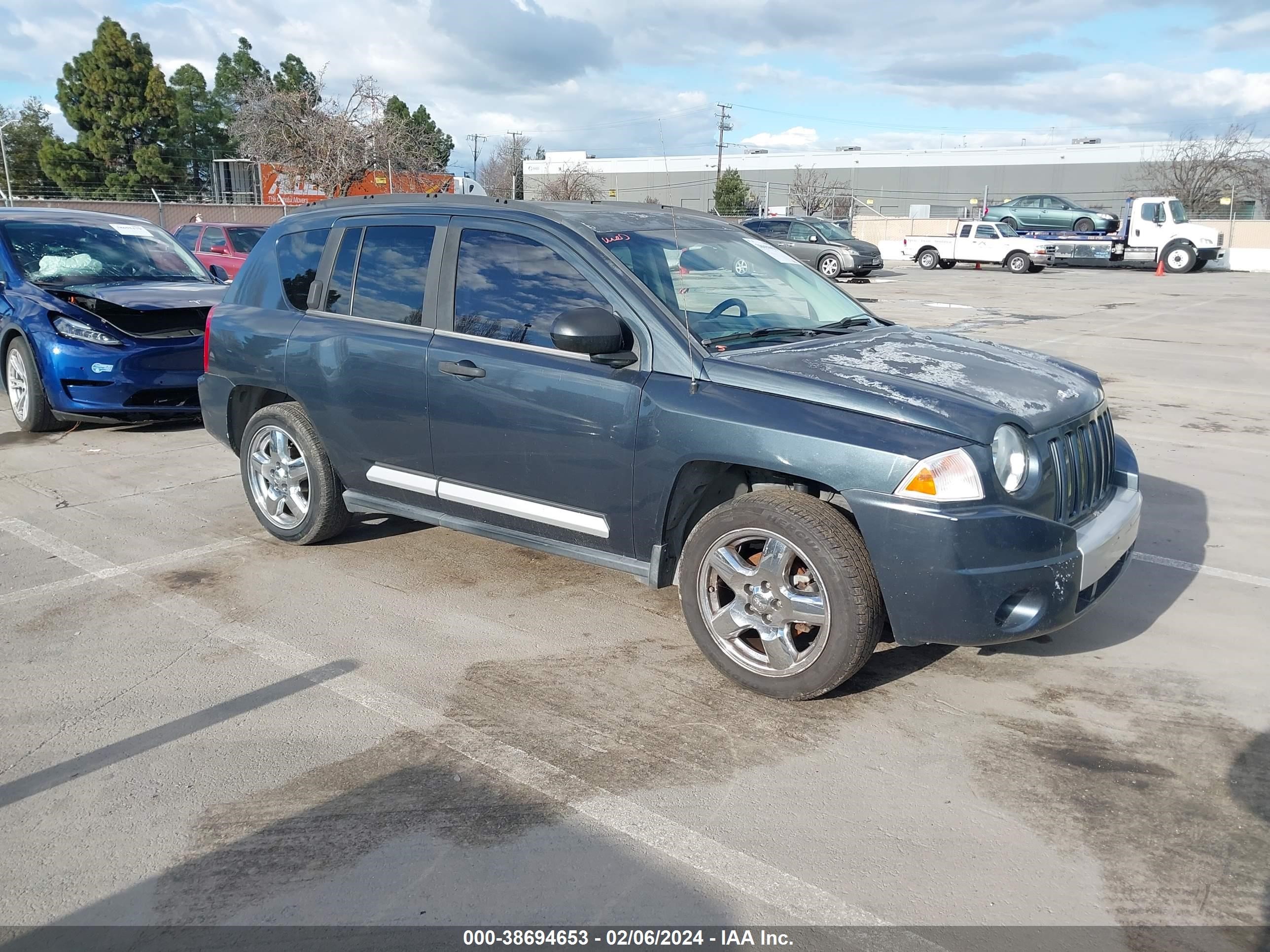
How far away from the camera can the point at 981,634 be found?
3.72 m

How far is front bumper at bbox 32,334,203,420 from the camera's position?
8.25m

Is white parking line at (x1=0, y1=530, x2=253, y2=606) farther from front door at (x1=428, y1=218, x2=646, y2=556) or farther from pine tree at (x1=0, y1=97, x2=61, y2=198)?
pine tree at (x1=0, y1=97, x2=61, y2=198)

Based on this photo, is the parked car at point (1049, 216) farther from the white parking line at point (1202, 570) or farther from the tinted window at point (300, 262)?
the tinted window at point (300, 262)

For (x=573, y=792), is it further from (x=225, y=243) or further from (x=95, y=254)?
(x=225, y=243)

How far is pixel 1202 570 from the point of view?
5.53m

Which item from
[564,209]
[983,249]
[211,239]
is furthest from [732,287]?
[983,249]

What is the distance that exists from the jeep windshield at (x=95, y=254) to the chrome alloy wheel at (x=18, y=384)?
27.1 inches

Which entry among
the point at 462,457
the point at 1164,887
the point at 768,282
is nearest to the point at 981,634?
the point at 1164,887

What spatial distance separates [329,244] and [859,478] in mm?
3275

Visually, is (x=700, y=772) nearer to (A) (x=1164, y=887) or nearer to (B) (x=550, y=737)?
(B) (x=550, y=737)

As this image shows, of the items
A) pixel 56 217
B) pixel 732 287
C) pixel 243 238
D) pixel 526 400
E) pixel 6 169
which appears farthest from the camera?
pixel 6 169

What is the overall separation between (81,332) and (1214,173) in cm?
6041

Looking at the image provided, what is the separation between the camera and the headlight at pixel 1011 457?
3.69 metres

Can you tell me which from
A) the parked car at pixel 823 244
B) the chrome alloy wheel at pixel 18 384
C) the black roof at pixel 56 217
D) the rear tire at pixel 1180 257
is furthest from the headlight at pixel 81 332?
the rear tire at pixel 1180 257
